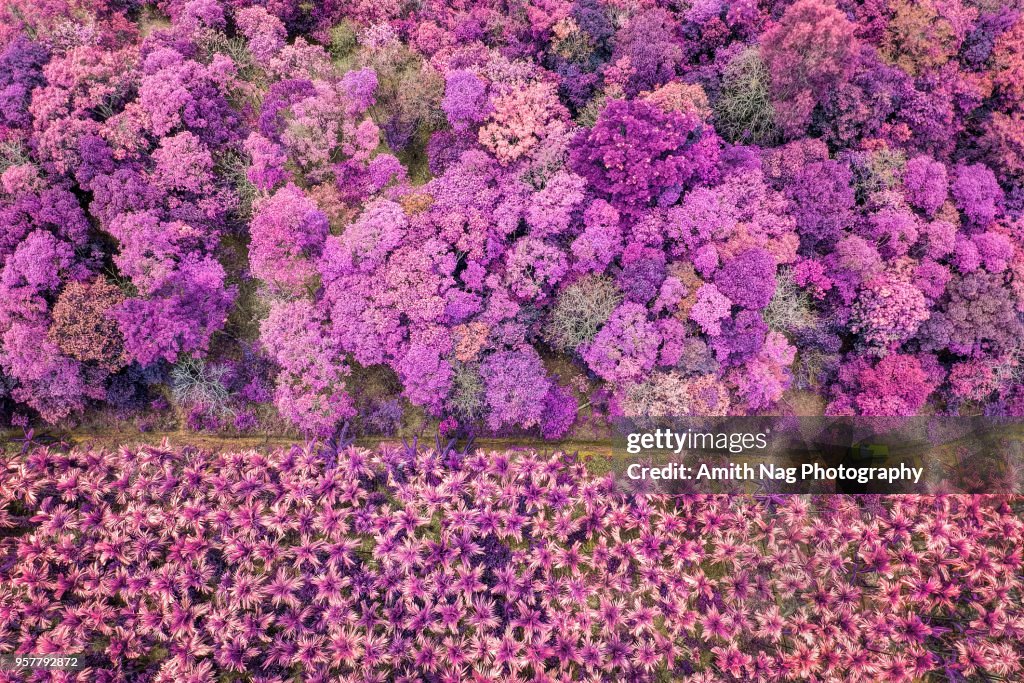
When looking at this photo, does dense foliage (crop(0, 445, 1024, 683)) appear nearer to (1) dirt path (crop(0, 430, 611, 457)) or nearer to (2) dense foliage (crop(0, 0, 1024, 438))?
(1) dirt path (crop(0, 430, 611, 457))

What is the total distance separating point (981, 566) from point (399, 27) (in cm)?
2070

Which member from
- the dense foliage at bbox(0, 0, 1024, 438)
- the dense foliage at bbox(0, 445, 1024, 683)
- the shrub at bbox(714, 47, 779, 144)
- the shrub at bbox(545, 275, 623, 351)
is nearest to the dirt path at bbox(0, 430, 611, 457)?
the dense foliage at bbox(0, 0, 1024, 438)

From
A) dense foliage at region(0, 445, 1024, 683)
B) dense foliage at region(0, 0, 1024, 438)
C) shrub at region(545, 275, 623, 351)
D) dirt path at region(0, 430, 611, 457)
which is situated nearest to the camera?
dense foliage at region(0, 445, 1024, 683)

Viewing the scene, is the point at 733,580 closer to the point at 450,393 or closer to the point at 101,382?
the point at 450,393

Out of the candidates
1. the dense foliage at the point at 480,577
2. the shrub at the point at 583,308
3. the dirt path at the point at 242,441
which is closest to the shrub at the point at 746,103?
the shrub at the point at 583,308

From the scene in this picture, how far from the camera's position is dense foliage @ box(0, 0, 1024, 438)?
13.7 m

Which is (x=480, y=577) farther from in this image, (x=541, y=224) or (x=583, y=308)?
(x=541, y=224)

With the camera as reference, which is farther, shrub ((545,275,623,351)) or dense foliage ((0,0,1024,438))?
shrub ((545,275,623,351))

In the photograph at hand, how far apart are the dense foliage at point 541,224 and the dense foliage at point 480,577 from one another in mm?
2776

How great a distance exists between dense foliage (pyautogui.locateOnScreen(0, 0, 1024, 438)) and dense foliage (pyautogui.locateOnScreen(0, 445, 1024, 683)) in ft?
9.11

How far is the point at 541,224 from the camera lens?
551 inches

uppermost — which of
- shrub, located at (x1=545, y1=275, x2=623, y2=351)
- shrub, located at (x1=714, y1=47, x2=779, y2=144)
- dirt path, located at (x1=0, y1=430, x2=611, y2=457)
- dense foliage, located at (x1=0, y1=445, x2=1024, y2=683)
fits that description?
shrub, located at (x1=714, y1=47, x2=779, y2=144)

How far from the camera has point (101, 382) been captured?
13852 mm

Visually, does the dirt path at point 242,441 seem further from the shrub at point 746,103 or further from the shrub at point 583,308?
the shrub at point 746,103
